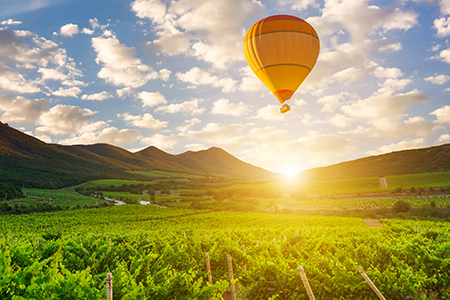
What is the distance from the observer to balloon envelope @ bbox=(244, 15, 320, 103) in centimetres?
2148

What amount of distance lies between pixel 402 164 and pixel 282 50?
19120 cm

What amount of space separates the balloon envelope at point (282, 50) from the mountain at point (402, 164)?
166 meters

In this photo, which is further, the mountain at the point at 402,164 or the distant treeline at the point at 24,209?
the mountain at the point at 402,164

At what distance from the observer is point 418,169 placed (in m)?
160

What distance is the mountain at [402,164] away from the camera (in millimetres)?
161500

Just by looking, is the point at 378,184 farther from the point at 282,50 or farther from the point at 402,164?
the point at 282,50

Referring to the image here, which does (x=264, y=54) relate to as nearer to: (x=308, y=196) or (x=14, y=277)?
(x=14, y=277)

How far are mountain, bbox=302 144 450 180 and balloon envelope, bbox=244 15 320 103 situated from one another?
165852 mm

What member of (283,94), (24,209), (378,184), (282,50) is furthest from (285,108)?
(378,184)

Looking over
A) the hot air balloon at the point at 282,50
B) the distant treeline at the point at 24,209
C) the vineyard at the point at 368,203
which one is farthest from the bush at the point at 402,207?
the distant treeline at the point at 24,209

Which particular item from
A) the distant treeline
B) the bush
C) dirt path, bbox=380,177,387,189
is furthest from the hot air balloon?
dirt path, bbox=380,177,387,189

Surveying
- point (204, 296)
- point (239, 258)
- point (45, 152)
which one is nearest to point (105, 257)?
point (239, 258)

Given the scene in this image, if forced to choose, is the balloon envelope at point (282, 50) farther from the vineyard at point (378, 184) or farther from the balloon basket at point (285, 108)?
the vineyard at point (378, 184)

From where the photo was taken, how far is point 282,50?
21.4 metres
